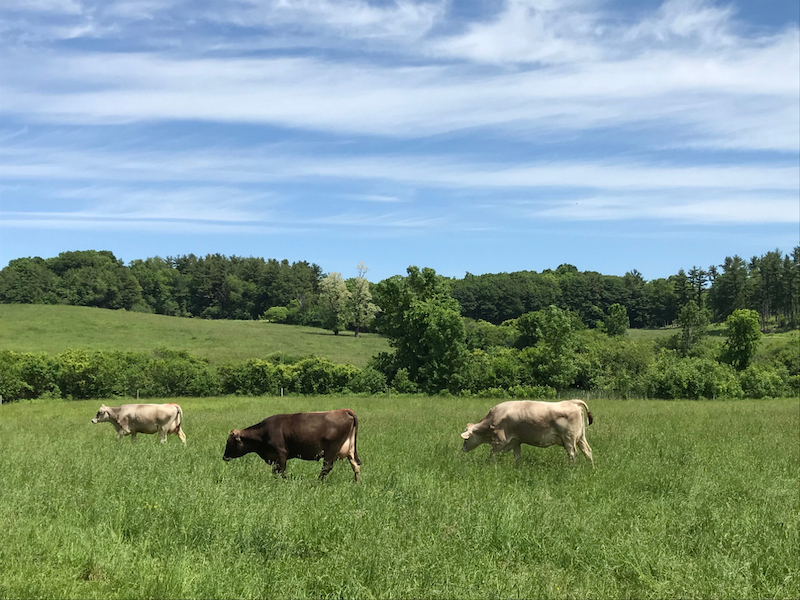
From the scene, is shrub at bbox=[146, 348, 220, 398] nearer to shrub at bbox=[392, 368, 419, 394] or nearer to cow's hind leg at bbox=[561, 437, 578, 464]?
shrub at bbox=[392, 368, 419, 394]

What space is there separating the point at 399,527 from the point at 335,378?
40.6 meters

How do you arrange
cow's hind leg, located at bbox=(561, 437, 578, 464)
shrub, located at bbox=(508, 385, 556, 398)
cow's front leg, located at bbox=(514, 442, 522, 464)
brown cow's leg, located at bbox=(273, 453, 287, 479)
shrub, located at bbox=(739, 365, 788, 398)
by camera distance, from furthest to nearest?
shrub, located at bbox=(739, 365, 788, 398)
shrub, located at bbox=(508, 385, 556, 398)
cow's front leg, located at bbox=(514, 442, 522, 464)
cow's hind leg, located at bbox=(561, 437, 578, 464)
brown cow's leg, located at bbox=(273, 453, 287, 479)

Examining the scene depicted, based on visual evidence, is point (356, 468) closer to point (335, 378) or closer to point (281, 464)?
point (281, 464)

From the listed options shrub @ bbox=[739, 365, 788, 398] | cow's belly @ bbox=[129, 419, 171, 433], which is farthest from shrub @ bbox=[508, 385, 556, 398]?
→ cow's belly @ bbox=[129, 419, 171, 433]

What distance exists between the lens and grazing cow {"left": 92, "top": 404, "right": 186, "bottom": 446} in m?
A: 17.2

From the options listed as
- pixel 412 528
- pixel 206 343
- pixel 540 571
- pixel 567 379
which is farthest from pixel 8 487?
pixel 206 343

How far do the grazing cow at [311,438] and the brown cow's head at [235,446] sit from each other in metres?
0.49

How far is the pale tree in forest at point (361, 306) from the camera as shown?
9538cm

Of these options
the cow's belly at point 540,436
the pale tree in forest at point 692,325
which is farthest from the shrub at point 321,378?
the pale tree in forest at point 692,325

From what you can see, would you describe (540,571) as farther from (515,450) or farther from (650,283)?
(650,283)

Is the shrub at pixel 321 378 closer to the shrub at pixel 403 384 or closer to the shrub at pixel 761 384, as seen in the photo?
the shrub at pixel 403 384

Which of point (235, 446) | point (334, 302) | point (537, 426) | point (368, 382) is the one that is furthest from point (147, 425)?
point (334, 302)

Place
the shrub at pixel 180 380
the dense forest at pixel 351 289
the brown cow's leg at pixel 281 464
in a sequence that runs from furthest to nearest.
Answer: the dense forest at pixel 351 289 → the shrub at pixel 180 380 → the brown cow's leg at pixel 281 464

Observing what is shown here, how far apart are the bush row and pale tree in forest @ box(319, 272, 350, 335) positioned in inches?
1679
